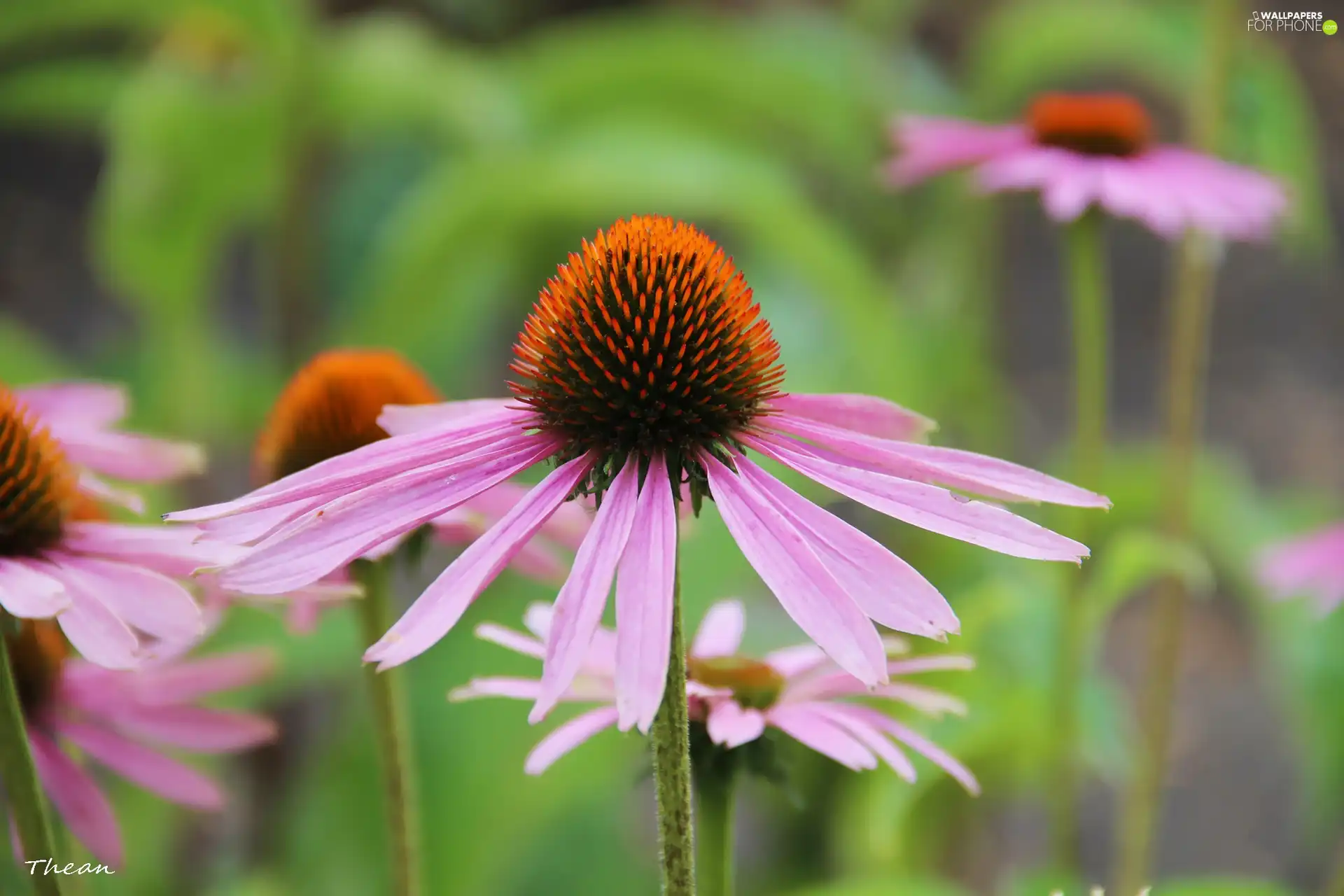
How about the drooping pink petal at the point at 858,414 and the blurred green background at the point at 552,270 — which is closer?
the drooping pink petal at the point at 858,414

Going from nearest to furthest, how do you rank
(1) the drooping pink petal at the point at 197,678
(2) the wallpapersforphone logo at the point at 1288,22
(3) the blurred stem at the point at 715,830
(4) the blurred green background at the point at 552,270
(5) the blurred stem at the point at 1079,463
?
(3) the blurred stem at the point at 715,830 → (1) the drooping pink petal at the point at 197,678 → (5) the blurred stem at the point at 1079,463 → (2) the wallpapersforphone logo at the point at 1288,22 → (4) the blurred green background at the point at 552,270

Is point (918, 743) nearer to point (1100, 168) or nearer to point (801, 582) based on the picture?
point (801, 582)

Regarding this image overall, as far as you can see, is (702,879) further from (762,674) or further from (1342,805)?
(1342,805)

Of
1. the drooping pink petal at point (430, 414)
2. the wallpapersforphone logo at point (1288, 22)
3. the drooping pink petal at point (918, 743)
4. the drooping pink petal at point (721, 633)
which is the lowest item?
the drooping pink petal at point (918, 743)

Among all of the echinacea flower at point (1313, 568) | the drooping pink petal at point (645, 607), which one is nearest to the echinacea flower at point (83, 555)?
the drooping pink petal at point (645, 607)

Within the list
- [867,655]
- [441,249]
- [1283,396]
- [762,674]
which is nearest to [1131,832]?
[762,674]

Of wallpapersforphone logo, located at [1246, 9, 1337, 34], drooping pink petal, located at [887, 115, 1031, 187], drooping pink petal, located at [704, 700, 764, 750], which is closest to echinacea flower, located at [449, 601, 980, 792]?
drooping pink petal, located at [704, 700, 764, 750]

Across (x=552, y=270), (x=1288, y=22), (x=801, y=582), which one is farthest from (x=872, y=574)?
(x=552, y=270)

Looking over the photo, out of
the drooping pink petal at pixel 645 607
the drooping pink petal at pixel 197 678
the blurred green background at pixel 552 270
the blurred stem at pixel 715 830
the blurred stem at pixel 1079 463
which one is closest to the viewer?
the drooping pink petal at pixel 645 607

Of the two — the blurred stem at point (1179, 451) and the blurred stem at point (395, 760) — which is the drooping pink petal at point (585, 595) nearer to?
the blurred stem at point (395, 760)
